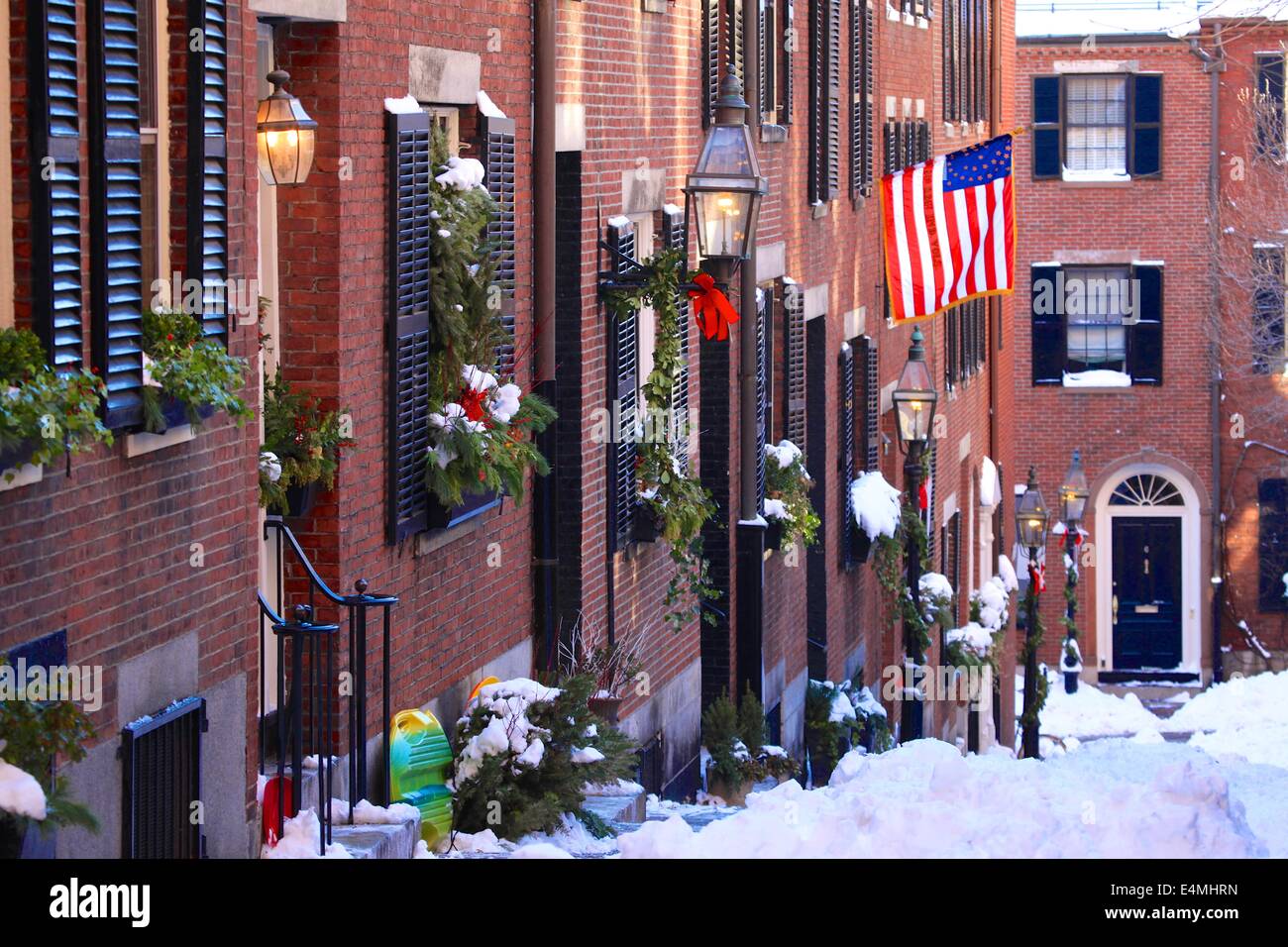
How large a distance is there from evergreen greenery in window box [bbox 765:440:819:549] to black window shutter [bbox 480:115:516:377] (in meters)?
6.41

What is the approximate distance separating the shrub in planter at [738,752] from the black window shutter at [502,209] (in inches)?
194

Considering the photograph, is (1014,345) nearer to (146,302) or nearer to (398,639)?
(398,639)

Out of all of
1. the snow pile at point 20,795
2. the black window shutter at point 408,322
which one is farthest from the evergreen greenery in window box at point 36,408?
the black window shutter at point 408,322

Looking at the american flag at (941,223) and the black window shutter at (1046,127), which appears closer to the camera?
the american flag at (941,223)

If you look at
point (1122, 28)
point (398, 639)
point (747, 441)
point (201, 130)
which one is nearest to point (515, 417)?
point (398, 639)

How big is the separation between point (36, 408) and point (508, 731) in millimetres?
4146

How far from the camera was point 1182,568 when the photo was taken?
3522 centimetres

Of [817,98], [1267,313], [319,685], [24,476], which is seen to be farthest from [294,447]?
[1267,313]

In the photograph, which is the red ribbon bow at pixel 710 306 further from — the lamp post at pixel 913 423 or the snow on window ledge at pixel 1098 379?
the snow on window ledge at pixel 1098 379

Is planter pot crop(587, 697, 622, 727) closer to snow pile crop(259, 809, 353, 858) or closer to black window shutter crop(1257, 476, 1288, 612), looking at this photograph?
snow pile crop(259, 809, 353, 858)

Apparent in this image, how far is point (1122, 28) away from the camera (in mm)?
34500

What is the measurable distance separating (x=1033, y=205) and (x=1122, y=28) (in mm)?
3175

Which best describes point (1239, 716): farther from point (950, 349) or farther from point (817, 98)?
point (817, 98)

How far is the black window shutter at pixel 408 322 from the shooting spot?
9.23 meters
